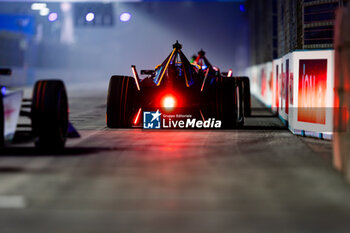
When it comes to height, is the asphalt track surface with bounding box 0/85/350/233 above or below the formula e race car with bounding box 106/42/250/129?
below

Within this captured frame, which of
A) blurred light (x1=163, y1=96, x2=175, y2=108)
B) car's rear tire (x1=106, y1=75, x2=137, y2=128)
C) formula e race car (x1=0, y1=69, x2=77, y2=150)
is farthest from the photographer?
car's rear tire (x1=106, y1=75, x2=137, y2=128)

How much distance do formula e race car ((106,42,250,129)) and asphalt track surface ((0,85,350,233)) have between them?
62.4 inches

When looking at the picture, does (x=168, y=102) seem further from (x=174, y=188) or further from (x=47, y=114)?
(x=174, y=188)

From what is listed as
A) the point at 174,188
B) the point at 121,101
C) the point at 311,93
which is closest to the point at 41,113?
the point at 174,188

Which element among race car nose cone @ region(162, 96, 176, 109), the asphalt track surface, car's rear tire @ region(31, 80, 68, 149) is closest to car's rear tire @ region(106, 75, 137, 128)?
race car nose cone @ region(162, 96, 176, 109)

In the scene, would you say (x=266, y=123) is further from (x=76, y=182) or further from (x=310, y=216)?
(x=310, y=216)

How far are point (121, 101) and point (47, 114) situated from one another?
344 centimetres

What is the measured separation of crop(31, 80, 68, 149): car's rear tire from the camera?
27.3ft

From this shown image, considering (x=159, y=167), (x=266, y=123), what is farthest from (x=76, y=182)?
(x=266, y=123)

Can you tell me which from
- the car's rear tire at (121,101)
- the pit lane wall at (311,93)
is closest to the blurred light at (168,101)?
the car's rear tire at (121,101)

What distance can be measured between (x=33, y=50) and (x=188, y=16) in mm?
18442

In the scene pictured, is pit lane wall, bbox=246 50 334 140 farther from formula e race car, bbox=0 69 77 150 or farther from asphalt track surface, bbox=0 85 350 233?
formula e race car, bbox=0 69 77 150

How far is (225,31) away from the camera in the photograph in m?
68.6

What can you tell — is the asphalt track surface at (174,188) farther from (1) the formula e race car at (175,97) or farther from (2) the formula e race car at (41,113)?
(1) the formula e race car at (175,97)
